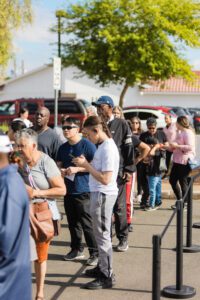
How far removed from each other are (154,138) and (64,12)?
24.4 meters

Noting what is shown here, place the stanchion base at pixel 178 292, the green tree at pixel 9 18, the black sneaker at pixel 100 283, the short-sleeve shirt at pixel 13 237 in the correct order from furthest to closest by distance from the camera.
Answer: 1. the green tree at pixel 9 18
2. the black sneaker at pixel 100 283
3. the stanchion base at pixel 178 292
4. the short-sleeve shirt at pixel 13 237

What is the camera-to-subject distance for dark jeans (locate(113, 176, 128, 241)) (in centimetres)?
864

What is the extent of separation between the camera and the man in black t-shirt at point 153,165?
1249 centimetres

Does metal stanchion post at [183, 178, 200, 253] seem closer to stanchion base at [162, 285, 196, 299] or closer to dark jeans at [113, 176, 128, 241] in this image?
dark jeans at [113, 176, 128, 241]

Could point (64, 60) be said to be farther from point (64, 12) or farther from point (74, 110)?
point (74, 110)

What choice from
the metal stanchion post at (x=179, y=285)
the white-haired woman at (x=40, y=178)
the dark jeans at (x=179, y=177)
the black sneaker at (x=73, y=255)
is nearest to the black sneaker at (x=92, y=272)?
the black sneaker at (x=73, y=255)

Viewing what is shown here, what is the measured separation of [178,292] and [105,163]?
1497mm

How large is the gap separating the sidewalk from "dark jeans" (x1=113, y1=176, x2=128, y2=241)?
11.9 inches

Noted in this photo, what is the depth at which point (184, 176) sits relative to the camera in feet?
39.5

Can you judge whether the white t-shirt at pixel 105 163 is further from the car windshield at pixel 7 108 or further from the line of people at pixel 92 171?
the car windshield at pixel 7 108

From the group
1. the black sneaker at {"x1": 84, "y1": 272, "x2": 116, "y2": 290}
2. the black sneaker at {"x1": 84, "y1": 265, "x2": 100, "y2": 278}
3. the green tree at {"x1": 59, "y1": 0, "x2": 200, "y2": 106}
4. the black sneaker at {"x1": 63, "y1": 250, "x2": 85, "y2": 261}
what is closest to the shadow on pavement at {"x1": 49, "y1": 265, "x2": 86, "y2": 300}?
the black sneaker at {"x1": 84, "y1": 265, "x2": 100, "y2": 278}

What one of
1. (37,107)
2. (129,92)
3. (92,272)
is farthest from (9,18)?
(129,92)

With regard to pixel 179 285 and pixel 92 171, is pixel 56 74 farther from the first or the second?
pixel 179 285

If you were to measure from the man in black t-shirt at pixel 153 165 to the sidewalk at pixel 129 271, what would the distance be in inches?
76.3
